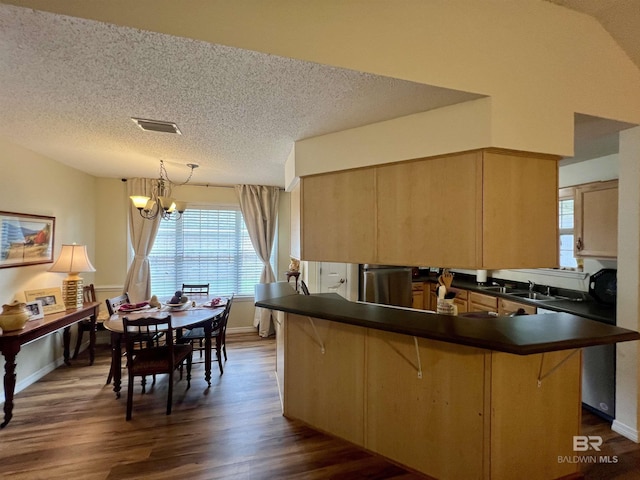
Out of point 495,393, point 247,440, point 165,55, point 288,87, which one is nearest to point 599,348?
point 495,393

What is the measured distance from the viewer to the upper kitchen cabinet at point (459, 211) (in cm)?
171

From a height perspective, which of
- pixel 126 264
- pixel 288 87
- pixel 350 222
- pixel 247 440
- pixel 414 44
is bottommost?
pixel 247 440

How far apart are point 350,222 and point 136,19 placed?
5.36ft

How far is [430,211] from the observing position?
1.86 metres

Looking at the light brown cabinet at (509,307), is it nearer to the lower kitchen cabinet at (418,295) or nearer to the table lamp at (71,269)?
the lower kitchen cabinet at (418,295)

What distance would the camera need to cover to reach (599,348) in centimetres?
236

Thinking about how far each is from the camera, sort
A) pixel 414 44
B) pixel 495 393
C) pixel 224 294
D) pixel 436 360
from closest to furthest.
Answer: pixel 414 44 < pixel 495 393 < pixel 436 360 < pixel 224 294

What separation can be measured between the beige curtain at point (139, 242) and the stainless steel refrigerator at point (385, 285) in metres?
3.23

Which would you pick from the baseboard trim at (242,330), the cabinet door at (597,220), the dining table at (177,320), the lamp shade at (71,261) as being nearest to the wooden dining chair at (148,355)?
the dining table at (177,320)

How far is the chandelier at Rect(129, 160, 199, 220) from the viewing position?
115 inches

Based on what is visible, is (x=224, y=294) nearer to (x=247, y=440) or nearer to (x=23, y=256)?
(x=23, y=256)

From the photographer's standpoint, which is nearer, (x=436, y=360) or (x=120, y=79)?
(x=120, y=79)

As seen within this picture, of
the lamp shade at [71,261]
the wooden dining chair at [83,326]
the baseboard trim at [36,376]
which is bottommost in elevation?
the baseboard trim at [36,376]

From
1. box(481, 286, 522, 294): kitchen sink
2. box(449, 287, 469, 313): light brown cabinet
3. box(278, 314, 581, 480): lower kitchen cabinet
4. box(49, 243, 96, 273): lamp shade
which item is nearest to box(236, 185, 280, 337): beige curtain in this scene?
box(49, 243, 96, 273): lamp shade
